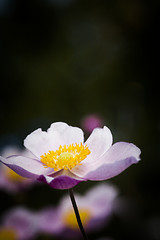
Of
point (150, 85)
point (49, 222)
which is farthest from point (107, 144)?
point (150, 85)

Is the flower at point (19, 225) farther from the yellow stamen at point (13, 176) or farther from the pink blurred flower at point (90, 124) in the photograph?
the pink blurred flower at point (90, 124)

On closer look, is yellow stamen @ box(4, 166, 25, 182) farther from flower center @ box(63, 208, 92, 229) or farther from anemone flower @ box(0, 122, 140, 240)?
anemone flower @ box(0, 122, 140, 240)

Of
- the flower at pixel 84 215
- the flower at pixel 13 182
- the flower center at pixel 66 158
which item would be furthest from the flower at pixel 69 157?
the flower at pixel 13 182

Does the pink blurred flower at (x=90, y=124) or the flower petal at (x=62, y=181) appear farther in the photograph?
the pink blurred flower at (x=90, y=124)

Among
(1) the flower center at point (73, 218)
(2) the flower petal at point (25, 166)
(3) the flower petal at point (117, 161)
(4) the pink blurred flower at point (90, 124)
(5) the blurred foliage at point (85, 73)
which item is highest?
(5) the blurred foliage at point (85, 73)

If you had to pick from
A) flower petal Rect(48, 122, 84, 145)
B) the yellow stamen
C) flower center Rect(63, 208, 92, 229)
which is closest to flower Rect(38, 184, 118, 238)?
flower center Rect(63, 208, 92, 229)

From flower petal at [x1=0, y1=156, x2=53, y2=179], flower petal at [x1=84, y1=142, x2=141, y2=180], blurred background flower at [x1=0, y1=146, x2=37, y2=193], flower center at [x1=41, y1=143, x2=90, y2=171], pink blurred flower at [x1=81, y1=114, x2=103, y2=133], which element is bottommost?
flower petal at [x1=84, y1=142, x2=141, y2=180]

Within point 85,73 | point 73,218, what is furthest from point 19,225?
point 85,73
